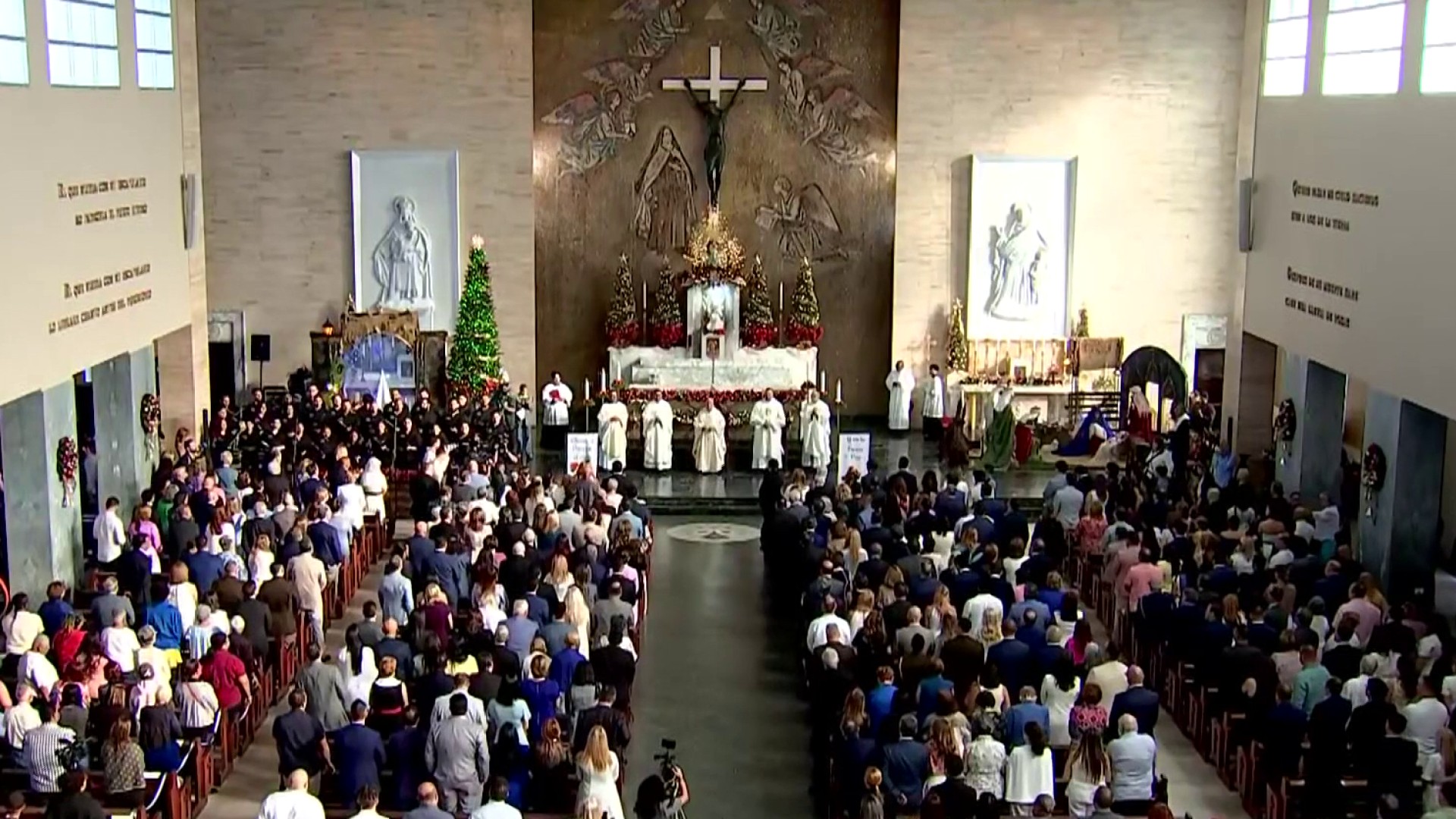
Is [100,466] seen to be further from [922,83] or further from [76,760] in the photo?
[922,83]

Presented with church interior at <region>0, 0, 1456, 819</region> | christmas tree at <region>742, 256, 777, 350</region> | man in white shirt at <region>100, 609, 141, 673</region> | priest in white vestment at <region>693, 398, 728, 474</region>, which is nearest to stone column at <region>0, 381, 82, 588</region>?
church interior at <region>0, 0, 1456, 819</region>

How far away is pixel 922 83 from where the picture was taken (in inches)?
1163

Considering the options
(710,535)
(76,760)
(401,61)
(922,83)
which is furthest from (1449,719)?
(401,61)

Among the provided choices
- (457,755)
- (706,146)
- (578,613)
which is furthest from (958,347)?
(457,755)

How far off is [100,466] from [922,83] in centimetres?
1481

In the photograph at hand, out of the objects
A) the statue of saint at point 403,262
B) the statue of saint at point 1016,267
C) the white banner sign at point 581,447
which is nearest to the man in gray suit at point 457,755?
the white banner sign at point 581,447

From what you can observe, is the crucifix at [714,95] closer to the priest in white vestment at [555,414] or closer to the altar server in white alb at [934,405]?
the priest in white vestment at [555,414]

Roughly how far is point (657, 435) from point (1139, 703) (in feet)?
46.0

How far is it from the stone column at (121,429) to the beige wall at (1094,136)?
41.8 feet

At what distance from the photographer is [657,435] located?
26.6 m

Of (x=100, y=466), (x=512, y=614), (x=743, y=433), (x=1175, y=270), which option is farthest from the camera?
(x=1175, y=270)

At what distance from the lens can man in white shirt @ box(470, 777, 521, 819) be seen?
37.3ft

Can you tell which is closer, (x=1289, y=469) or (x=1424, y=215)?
(x=1424, y=215)

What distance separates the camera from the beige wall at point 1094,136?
1160 inches
